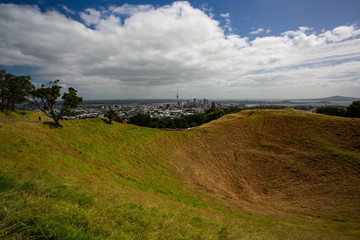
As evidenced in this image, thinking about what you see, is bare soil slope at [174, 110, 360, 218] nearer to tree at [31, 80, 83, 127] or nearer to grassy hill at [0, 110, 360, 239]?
grassy hill at [0, 110, 360, 239]

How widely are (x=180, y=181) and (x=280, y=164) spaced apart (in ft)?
56.0

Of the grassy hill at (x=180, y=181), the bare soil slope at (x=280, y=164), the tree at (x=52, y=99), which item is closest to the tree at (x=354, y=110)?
the bare soil slope at (x=280, y=164)

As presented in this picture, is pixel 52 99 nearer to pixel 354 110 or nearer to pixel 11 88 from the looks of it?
pixel 11 88

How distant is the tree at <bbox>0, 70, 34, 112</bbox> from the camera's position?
31.9m

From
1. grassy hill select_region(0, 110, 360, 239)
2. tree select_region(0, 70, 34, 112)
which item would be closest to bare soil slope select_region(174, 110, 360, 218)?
grassy hill select_region(0, 110, 360, 239)

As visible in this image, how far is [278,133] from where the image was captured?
107ft

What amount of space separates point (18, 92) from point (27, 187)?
43142mm

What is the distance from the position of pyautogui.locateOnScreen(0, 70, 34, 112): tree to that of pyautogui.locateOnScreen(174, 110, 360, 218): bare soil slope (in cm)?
3735

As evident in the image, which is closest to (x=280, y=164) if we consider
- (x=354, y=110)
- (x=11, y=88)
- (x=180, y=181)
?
(x=180, y=181)

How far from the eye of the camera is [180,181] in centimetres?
1941

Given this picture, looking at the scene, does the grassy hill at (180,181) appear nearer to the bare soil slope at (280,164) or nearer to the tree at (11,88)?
the bare soil slope at (280,164)

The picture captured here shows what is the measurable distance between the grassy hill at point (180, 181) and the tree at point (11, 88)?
22.1m

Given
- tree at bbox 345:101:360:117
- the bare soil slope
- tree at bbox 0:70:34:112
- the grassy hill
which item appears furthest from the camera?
tree at bbox 345:101:360:117

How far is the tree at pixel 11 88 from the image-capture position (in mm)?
31875
